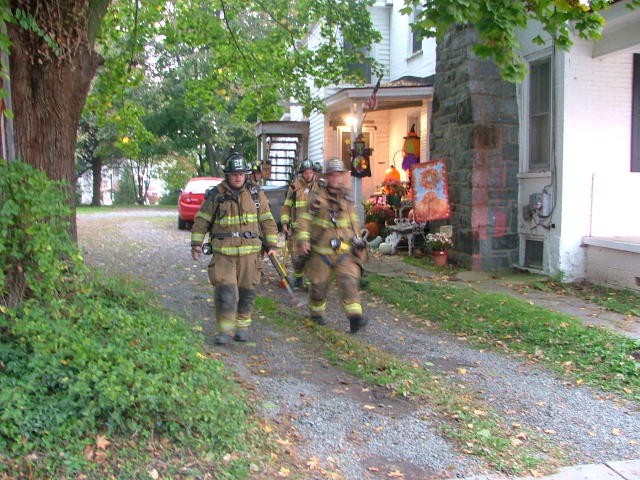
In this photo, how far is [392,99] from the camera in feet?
44.5

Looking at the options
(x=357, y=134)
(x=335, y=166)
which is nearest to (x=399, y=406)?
(x=335, y=166)

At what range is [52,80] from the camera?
575 centimetres

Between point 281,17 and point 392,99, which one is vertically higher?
point 281,17

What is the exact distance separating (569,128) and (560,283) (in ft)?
7.33

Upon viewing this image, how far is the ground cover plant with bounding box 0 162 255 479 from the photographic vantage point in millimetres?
3662

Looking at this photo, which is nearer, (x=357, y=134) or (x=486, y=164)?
(x=486, y=164)

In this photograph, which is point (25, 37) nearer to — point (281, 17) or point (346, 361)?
point (346, 361)

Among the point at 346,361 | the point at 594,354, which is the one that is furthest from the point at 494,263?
the point at 346,361

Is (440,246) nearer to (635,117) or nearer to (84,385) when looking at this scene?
(635,117)

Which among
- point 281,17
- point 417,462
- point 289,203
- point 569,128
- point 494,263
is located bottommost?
point 417,462

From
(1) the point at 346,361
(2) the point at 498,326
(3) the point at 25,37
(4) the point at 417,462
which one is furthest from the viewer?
(2) the point at 498,326

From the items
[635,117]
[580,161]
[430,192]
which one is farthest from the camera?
[430,192]

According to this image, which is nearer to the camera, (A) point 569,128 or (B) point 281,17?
(A) point 569,128

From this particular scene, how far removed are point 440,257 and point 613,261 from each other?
2926 millimetres
